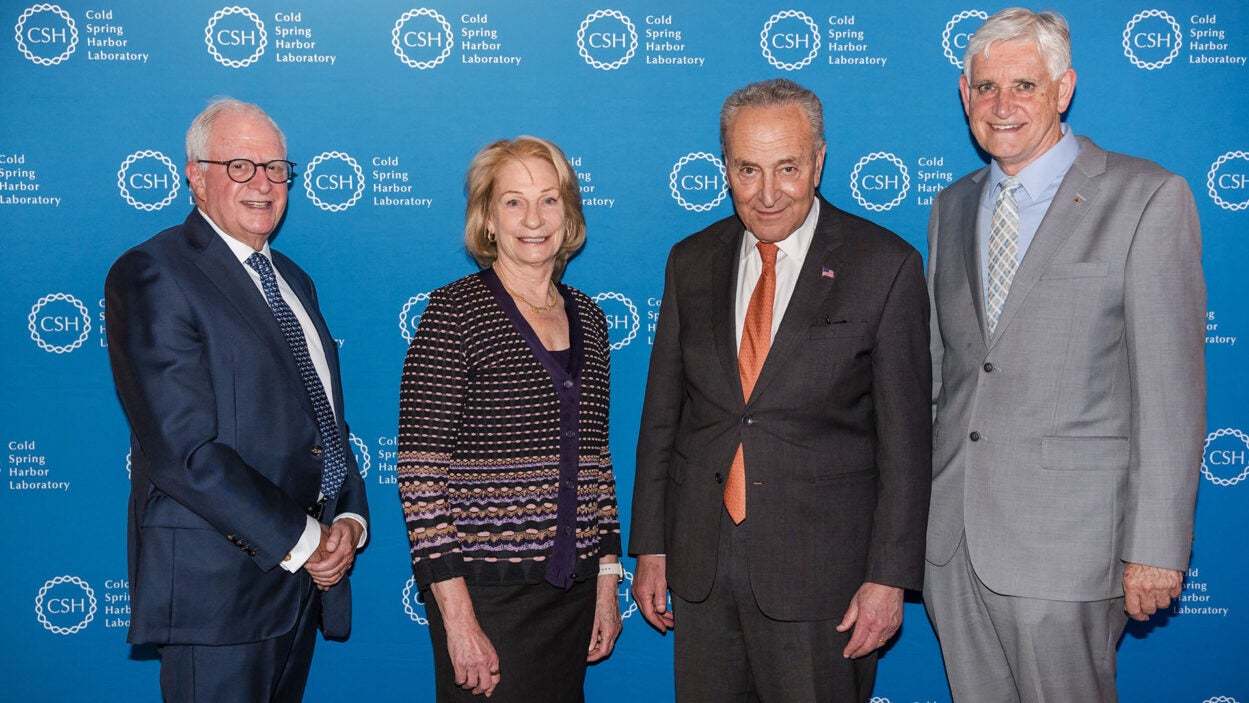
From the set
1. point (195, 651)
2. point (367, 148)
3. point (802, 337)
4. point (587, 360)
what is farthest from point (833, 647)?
point (367, 148)

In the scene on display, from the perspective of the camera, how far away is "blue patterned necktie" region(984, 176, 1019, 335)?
7.07 feet

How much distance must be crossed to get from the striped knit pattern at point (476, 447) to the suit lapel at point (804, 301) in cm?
49

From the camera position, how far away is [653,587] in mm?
2350

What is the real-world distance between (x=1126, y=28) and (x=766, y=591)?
2.10 metres

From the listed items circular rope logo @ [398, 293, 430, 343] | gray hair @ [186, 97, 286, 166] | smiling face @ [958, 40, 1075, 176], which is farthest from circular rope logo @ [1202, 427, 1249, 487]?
gray hair @ [186, 97, 286, 166]

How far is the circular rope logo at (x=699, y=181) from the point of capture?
9.67 feet

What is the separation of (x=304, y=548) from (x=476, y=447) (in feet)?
1.53

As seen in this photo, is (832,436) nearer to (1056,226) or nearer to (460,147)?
(1056,226)

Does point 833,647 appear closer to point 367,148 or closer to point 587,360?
point 587,360

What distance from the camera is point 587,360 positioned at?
7.62 feet

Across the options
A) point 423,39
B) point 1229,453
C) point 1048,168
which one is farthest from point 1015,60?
point 423,39

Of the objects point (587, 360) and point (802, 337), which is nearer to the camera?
point (802, 337)

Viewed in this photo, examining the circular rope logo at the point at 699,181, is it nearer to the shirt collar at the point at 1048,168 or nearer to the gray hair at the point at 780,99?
the gray hair at the point at 780,99

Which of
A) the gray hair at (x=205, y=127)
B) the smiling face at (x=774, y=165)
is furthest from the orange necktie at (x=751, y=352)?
the gray hair at (x=205, y=127)
